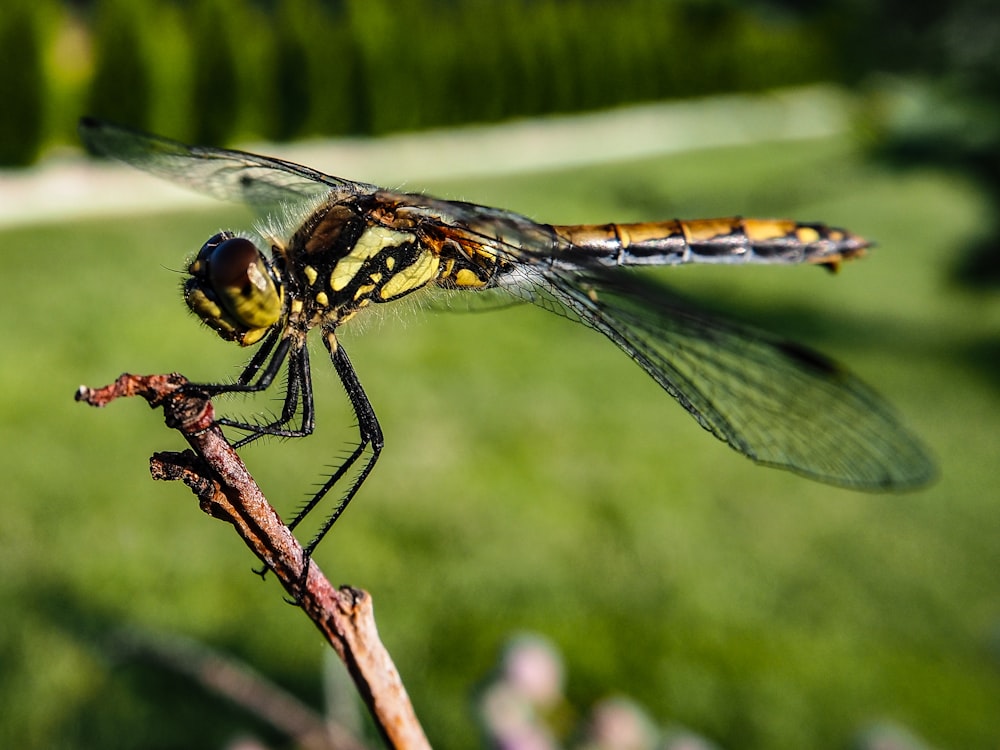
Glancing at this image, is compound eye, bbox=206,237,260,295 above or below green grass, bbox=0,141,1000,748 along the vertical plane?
above

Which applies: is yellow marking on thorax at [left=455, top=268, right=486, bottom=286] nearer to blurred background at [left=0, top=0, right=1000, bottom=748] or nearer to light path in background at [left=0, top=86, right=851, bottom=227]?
blurred background at [left=0, top=0, right=1000, bottom=748]

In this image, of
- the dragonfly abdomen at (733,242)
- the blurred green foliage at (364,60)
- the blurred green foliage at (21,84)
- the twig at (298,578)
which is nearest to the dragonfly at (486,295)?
the dragonfly abdomen at (733,242)

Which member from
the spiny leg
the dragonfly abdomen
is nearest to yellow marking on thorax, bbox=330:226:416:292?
the spiny leg

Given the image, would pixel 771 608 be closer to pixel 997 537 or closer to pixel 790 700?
pixel 790 700

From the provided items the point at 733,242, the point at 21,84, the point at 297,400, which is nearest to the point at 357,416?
the point at 297,400

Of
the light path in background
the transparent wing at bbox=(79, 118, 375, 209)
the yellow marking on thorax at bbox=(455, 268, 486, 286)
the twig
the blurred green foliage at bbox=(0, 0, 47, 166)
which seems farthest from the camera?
the light path in background

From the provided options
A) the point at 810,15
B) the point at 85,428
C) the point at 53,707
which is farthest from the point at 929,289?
the point at 53,707

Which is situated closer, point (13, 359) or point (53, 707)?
point (53, 707)

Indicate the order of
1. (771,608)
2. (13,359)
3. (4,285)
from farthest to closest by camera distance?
(4,285)
(13,359)
(771,608)
